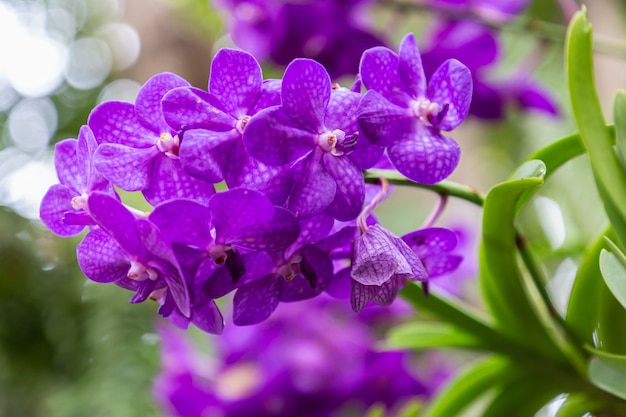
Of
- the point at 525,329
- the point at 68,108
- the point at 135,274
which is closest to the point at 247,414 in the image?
the point at 525,329

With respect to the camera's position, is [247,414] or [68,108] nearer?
[247,414]

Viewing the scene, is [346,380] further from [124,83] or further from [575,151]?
[124,83]

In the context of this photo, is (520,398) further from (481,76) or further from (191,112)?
(481,76)

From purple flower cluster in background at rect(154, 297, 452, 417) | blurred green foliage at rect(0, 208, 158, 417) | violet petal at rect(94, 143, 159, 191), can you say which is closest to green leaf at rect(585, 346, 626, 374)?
violet petal at rect(94, 143, 159, 191)

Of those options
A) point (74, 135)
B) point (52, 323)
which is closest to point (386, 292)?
point (52, 323)

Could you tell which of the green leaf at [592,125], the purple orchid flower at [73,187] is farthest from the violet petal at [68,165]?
the green leaf at [592,125]
